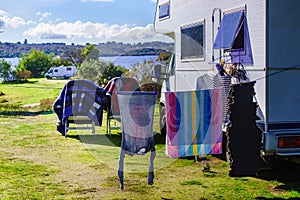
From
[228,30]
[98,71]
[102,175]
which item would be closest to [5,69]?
[98,71]

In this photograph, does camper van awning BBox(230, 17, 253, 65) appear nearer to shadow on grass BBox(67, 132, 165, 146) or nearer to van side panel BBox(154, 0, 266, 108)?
van side panel BBox(154, 0, 266, 108)

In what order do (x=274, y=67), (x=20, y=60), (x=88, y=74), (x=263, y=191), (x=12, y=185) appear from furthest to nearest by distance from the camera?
(x=20, y=60) → (x=88, y=74) → (x=12, y=185) → (x=263, y=191) → (x=274, y=67)

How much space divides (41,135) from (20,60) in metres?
20.7

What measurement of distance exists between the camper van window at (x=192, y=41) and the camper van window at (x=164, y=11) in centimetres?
81

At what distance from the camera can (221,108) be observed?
5918 millimetres

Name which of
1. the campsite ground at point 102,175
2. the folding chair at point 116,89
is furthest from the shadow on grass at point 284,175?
the folding chair at point 116,89

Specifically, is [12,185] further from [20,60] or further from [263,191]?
[20,60]

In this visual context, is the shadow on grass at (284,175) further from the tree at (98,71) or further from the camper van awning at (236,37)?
the tree at (98,71)

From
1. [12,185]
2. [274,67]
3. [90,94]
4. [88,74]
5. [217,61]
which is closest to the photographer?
[274,67]

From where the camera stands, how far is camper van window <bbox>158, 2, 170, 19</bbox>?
8539 millimetres

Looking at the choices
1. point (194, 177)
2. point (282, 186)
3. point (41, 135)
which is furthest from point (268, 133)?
point (41, 135)

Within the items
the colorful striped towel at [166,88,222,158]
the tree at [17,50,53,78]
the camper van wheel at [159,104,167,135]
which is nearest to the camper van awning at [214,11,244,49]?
the colorful striped towel at [166,88,222,158]

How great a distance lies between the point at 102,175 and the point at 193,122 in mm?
1699

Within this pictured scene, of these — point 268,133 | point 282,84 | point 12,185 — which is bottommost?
point 12,185
